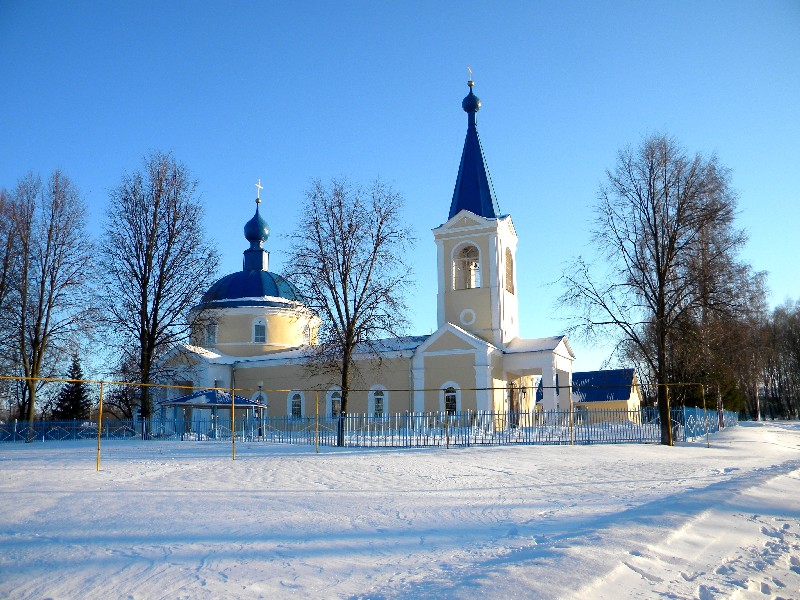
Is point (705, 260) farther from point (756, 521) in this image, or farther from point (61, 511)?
point (61, 511)

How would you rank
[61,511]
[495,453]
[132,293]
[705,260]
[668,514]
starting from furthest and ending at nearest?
[132,293]
[705,260]
[495,453]
[61,511]
[668,514]

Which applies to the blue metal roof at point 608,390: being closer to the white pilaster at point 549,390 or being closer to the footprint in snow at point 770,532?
the white pilaster at point 549,390

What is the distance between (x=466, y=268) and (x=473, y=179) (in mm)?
4399

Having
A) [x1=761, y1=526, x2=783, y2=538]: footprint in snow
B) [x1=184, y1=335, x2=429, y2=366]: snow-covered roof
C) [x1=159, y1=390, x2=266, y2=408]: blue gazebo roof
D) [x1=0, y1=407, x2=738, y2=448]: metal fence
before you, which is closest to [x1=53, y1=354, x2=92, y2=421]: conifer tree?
[x1=184, y1=335, x2=429, y2=366]: snow-covered roof

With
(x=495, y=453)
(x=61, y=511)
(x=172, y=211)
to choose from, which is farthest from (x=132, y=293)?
(x=61, y=511)

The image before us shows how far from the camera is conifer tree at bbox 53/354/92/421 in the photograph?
4225cm

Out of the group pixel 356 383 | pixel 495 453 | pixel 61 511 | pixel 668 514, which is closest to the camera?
pixel 668 514

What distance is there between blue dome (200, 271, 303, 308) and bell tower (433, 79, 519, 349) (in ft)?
33.2

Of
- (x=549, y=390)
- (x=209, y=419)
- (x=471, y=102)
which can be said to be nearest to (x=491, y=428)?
(x=549, y=390)

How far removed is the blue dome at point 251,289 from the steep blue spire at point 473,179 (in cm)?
1142

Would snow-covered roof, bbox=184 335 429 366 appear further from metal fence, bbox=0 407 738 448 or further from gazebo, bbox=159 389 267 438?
metal fence, bbox=0 407 738 448

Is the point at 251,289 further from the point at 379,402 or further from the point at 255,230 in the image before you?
the point at 379,402

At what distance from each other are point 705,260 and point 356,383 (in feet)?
56.8

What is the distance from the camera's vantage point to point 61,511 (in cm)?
879
